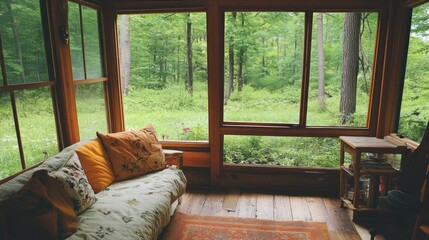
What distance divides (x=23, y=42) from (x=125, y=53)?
4.18 ft

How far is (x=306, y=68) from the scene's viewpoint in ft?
9.68

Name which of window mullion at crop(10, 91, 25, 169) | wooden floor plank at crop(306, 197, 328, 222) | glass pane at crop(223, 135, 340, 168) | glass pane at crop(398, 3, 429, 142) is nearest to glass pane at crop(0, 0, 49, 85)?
window mullion at crop(10, 91, 25, 169)

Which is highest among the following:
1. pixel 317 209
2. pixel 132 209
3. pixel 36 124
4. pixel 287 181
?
pixel 36 124

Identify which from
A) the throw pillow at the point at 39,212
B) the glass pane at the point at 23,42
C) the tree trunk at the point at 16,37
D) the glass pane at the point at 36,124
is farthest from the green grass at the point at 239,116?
the throw pillow at the point at 39,212

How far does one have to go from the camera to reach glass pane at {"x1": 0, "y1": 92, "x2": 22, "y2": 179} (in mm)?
1850

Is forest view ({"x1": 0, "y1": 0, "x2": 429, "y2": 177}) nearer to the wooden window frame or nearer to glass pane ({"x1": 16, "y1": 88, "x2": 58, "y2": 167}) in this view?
the wooden window frame

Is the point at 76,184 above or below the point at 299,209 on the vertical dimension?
above

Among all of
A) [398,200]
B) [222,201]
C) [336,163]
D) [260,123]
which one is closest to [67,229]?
[222,201]

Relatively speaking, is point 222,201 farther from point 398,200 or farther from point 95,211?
point 398,200

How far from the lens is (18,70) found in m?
1.96

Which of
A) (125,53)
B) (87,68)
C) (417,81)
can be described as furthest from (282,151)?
(87,68)

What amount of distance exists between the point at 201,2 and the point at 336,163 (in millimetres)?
2287

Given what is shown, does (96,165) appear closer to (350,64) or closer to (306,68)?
(306,68)

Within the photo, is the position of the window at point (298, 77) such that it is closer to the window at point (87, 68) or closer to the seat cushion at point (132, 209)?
the seat cushion at point (132, 209)
